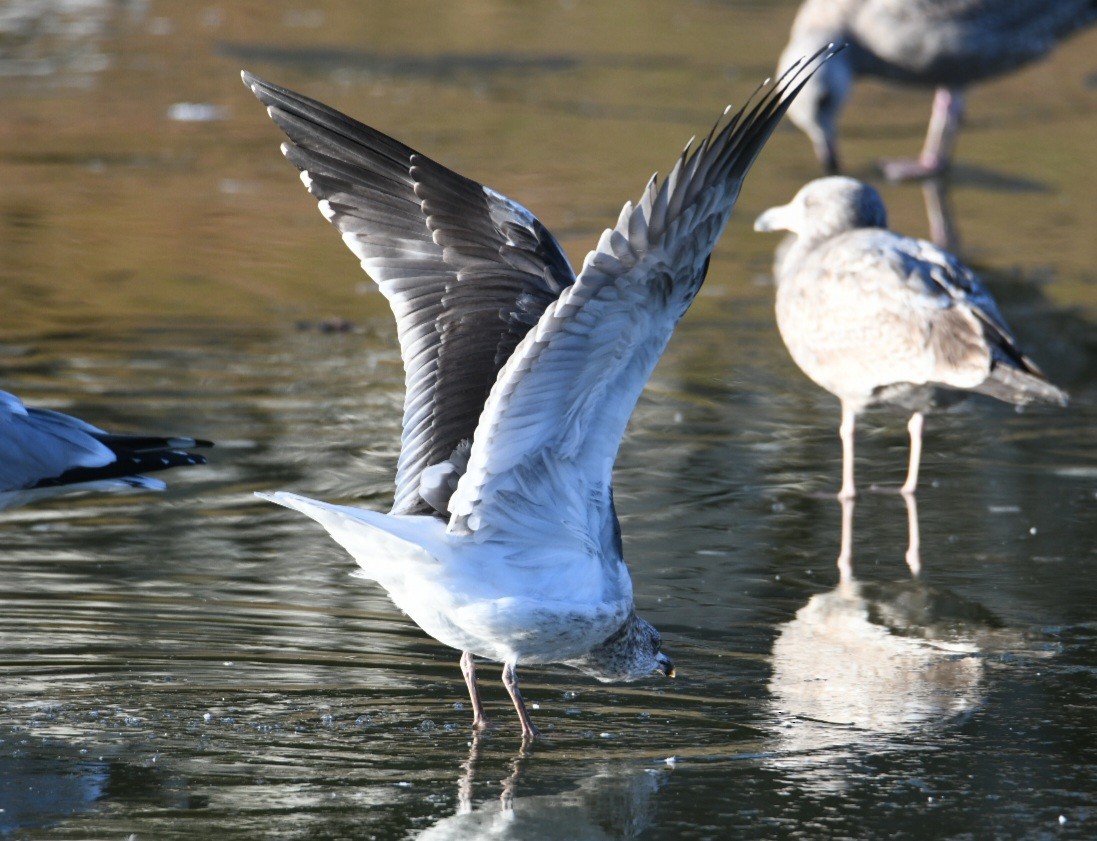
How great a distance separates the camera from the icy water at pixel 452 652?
455 cm

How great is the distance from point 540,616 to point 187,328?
17.8 feet

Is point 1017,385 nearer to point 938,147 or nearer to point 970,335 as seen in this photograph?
point 970,335

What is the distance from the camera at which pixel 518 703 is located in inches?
198

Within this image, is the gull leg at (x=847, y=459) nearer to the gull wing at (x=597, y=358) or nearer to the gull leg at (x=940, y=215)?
the gull wing at (x=597, y=358)

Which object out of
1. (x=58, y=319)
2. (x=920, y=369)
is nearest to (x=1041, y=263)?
(x=920, y=369)

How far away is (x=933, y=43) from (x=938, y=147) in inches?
40.5

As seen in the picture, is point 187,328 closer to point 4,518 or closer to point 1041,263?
point 4,518

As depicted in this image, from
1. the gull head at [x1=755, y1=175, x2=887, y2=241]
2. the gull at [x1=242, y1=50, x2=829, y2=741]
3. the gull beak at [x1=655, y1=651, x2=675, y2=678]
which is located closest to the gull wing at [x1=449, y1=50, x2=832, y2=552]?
the gull at [x1=242, y1=50, x2=829, y2=741]

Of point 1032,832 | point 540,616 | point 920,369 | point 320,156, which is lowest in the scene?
point 1032,832

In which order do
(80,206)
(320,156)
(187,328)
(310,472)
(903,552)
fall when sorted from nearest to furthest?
(320,156) → (903,552) → (310,472) → (187,328) → (80,206)

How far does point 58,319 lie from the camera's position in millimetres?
9891

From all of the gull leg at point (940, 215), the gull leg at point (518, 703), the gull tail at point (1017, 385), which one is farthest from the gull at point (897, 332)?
the gull leg at point (940, 215)

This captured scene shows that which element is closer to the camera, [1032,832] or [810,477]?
[1032,832]

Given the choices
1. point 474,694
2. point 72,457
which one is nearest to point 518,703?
point 474,694
